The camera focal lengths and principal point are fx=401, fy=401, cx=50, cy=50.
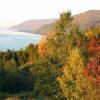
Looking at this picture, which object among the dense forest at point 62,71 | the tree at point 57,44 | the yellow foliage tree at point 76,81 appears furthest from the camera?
the tree at point 57,44

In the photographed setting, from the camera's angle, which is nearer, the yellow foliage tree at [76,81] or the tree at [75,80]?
the yellow foliage tree at [76,81]

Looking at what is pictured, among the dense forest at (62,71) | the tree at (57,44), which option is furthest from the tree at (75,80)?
the tree at (57,44)

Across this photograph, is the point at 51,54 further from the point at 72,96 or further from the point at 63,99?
the point at 72,96

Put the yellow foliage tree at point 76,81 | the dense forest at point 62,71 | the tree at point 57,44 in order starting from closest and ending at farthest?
the yellow foliage tree at point 76,81 → the dense forest at point 62,71 → the tree at point 57,44

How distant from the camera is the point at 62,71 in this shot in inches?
1727

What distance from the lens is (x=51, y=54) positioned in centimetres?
4603

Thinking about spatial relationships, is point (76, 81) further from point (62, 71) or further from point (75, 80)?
point (62, 71)

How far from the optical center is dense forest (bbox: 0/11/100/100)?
35500 millimetres

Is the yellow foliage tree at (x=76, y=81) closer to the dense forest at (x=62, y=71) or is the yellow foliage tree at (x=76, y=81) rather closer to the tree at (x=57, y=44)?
the dense forest at (x=62, y=71)

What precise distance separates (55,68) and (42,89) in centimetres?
529

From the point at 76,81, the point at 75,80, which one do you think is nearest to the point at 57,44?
the point at 75,80

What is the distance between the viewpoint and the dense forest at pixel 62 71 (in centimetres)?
3550

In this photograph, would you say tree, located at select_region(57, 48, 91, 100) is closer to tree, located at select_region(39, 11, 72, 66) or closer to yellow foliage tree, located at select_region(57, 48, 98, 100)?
yellow foliage tree, located at select_region(57, 48, 98, 100)

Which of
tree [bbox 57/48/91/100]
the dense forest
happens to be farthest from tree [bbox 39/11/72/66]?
tree [bbox 57/48/91/100]
